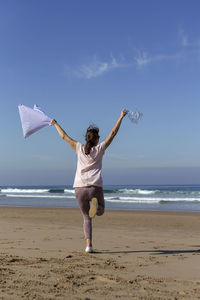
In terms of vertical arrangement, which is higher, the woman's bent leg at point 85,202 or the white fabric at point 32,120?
the white fabric at point 32,120

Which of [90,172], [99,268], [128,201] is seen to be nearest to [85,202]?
[90,172]

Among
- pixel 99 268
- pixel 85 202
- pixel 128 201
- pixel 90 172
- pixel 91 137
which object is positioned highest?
pixel 91 137

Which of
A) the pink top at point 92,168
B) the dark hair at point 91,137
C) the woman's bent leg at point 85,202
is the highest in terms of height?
the dark hair at point 91,137

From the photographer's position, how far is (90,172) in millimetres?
5867

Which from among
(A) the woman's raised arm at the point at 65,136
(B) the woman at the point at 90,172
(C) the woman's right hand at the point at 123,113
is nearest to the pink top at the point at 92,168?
(B) the woman at the point at 90,172

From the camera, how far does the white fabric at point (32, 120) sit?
649 cm

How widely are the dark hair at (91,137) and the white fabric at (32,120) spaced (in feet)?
2.97

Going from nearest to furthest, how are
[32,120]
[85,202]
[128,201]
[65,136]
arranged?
[85,202], [65,136], [32,120], [128,201]

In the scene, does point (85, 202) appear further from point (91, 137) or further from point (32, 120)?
point (32, 120)

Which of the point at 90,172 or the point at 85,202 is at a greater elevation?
the point at 90,172

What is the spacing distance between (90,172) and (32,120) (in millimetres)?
1546

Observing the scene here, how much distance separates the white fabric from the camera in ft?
21.3

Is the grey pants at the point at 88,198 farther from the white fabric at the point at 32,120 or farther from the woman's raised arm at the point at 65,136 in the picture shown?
the white fabric at the point at 32,120

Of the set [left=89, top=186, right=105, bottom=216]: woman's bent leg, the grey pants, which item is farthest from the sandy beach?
[left=89, top=186, right=105, bottom=216]: woman's bent leg
